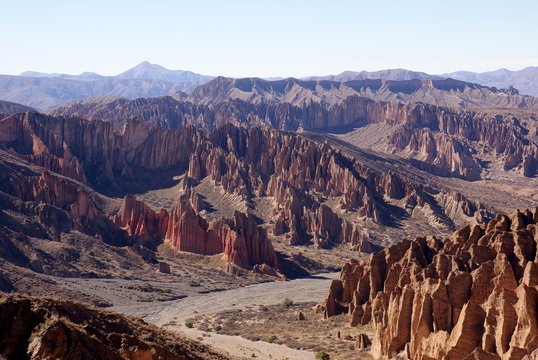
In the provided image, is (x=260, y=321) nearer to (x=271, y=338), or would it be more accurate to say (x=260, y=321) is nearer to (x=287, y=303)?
(x=287, y=303)

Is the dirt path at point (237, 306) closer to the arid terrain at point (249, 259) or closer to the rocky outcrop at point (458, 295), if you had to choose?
the arid terrain at point (249, 259)

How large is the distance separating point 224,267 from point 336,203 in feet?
210

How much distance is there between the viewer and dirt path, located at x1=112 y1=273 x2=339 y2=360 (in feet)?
232

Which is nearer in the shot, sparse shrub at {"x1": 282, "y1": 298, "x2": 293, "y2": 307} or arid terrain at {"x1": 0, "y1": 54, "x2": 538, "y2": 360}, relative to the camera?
arid terrain at {"x1": 0, "y1": 54, "x2": 538, "y2": 360}

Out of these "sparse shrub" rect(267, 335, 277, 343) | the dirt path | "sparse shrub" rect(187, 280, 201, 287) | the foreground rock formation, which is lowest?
"sparse shrub" rect(187, 280, 201, 287)

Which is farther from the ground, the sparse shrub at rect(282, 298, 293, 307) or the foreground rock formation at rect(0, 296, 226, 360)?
the foreground rock formation at rect(0, 296, 226, 360)

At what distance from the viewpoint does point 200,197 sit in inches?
6978

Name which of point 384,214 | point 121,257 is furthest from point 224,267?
point 384,214

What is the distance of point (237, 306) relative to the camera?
97938 millimetres

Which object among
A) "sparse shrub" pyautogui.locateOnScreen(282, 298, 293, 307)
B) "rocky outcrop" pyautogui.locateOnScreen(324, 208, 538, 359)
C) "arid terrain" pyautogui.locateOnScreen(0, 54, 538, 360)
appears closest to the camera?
"rocky outcrop" pyautogui.locateOnScreen(324, 208, 538, 359)

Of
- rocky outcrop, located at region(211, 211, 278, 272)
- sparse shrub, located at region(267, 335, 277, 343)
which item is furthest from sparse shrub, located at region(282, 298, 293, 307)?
rocky outcrop, located at region(211, 211, 278, 272)

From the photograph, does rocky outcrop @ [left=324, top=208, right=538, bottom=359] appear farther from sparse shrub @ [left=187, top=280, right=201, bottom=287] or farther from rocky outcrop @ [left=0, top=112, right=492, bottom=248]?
rocky outcrop @ [left=0, top=112, right=492, bottom=248]

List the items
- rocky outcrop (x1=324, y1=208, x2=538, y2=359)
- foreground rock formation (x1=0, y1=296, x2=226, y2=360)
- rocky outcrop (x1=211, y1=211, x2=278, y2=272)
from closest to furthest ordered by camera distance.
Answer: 1. foreground rock formation (x1=0, y1=296, x2=226, y2=360)
2. rocky outcrop (x1=324, y1=208, x2=538, y2=359)
3. rocky outcrop (x1=211, y1=211, x2=278, y2=272)

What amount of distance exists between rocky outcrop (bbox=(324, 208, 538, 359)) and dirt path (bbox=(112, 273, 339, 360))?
1011 cm
